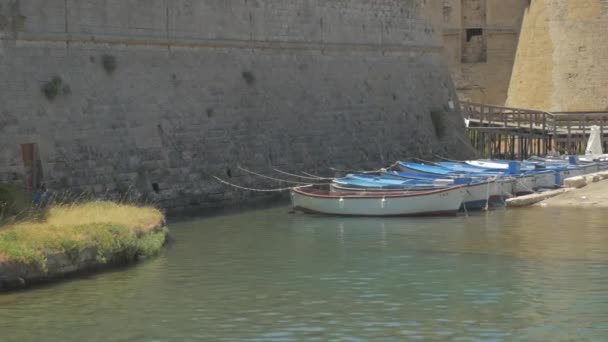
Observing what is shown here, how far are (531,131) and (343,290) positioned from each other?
20.7 metres

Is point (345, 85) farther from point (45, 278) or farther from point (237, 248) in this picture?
point (45, 278)

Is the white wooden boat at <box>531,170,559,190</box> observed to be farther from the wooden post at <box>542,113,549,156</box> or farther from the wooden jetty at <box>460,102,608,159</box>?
the wooden post at <box>542,113,549,156</box>

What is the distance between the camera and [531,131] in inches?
1377

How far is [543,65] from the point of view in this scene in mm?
38000

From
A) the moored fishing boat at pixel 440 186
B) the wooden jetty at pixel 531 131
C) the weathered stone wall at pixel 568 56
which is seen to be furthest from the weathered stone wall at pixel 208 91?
the weathered stone wall at pixel 568 56

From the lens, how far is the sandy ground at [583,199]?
2416cm

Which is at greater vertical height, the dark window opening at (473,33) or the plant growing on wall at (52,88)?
the dark window opening at (473,33)

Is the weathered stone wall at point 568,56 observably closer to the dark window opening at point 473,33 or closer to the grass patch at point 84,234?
the dark window opening at point 473,33

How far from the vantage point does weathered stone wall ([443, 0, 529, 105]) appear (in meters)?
46.8

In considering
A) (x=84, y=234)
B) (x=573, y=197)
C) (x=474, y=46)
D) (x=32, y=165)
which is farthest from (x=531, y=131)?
(x=84, y=234)

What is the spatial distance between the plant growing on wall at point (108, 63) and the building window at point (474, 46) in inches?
1062

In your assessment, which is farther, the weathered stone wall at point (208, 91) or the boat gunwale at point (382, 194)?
the boat gunwale at point (382, 194)

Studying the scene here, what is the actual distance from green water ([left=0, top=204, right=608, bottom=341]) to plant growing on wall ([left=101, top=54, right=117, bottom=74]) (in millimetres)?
3028

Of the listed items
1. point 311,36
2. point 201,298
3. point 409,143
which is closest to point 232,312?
point 201,298
